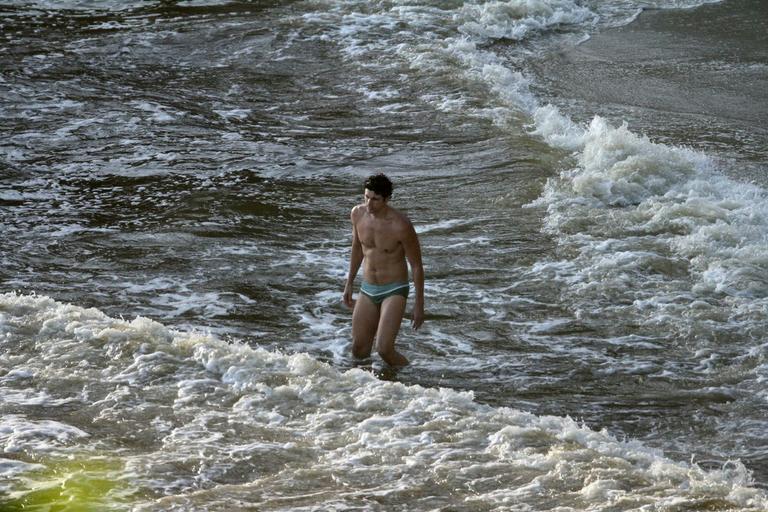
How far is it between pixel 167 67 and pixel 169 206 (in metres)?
7.78

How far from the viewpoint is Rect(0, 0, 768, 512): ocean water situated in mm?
7703

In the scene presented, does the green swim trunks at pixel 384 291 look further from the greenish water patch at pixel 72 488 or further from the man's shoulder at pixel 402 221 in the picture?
the greenish water patch at pixel 72 488

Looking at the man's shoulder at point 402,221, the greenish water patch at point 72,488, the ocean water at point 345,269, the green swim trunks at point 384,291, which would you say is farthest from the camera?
the green swim trunks at point 384,291

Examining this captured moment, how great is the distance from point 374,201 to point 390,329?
1.05 meters

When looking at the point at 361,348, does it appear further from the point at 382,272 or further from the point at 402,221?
the point at 402,221

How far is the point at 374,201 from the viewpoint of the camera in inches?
375

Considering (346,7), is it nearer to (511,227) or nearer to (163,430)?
(511,227)

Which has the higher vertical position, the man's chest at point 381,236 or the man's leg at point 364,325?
the man's chest at point 381,236

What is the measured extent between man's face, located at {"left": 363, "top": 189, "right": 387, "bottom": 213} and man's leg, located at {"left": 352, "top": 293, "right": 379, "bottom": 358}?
0.77 metres

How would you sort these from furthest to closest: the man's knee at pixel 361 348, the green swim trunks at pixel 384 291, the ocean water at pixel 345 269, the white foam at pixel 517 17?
the white foam at pixel 517 17, the man's knee at pixel 361 348, the green swim trunks at pixel 384 291, the ocean water at pixel 345 269

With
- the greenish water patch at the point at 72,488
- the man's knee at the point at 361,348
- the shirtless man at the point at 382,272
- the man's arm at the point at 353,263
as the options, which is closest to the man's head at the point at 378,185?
the shirtless man at the point at 382,272

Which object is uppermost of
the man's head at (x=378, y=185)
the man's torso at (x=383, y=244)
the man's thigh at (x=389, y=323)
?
the man's head at (x=378, y=185)

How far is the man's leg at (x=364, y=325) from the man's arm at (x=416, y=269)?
43 cm

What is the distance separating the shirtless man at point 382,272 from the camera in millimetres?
9531
